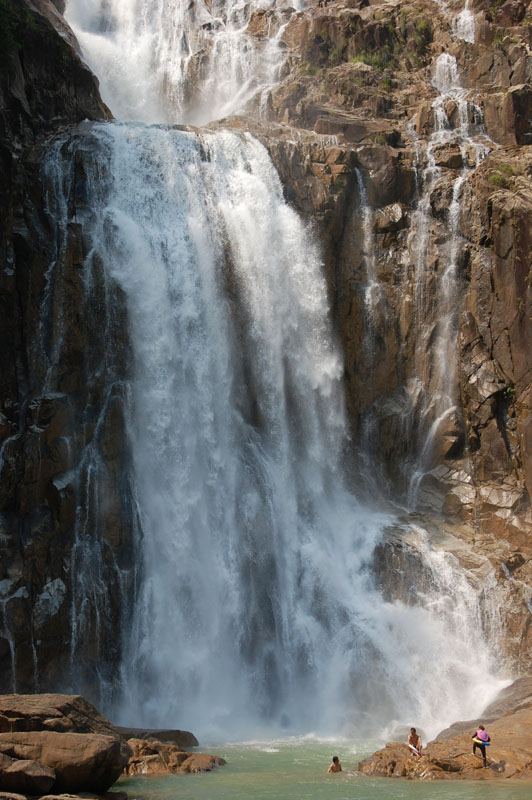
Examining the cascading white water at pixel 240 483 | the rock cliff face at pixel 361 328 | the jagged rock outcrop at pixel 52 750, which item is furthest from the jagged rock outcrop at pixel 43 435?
the jagged rock outcrop at pixel 52 750

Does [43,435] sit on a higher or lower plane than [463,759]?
higher

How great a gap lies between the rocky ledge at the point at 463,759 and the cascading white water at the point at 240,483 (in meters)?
5.41

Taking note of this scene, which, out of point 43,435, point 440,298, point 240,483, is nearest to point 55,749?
point 43,435

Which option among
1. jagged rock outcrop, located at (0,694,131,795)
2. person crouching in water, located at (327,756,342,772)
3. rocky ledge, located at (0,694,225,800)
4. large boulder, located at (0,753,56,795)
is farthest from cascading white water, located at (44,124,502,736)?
large boulder, located at (0,753,56,795)

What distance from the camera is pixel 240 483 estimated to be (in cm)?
3117

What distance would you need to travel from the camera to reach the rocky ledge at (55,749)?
49.7ft

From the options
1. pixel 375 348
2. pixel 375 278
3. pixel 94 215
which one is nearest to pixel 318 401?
pixel 375 348

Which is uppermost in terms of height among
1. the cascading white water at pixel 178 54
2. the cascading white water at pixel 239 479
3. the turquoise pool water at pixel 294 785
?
the cascading white water at pixel 178 54

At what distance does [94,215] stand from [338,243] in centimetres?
1065

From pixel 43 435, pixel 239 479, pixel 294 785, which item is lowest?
pixel 294 785

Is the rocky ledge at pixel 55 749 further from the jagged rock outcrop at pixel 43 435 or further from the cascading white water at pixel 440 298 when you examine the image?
the cascading white water at pixel 440 298

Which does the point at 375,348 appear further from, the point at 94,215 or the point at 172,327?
the point at 94,215

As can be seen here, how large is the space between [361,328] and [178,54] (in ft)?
82.5

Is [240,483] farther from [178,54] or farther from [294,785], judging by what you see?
[178,54]
